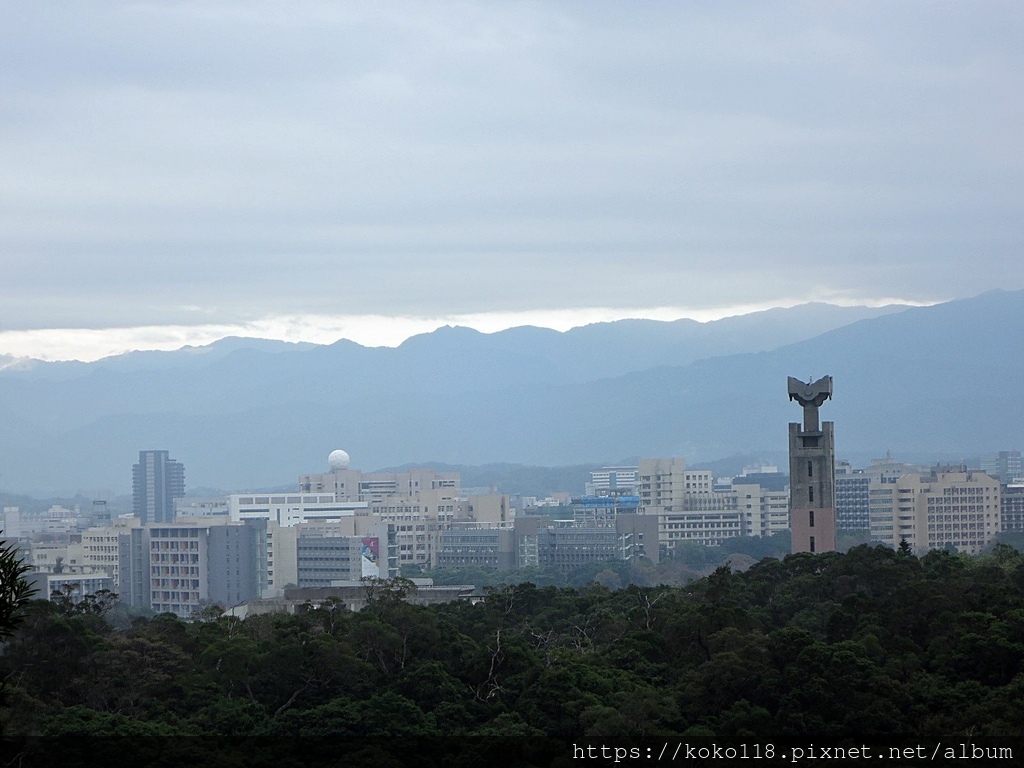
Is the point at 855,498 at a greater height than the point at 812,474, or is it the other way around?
the point at 812,474

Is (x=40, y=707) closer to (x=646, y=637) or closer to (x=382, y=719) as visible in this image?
(x=382, y=719)

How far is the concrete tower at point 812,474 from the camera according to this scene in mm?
51875

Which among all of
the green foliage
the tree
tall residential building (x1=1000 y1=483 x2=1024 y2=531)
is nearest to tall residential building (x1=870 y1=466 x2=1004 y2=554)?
tall residential building (x1=1000 y1=483 x2=1024 y2=531)

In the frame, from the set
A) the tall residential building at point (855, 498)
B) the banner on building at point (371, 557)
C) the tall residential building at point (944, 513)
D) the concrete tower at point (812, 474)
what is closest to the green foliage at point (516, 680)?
the concrete tower at point (812, 474)

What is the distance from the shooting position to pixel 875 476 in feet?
497

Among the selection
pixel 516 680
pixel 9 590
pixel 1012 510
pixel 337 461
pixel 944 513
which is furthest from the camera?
pixel 337 461

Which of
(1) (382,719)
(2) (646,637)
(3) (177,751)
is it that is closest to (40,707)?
(3) (177,751)

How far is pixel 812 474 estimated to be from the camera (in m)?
51.9

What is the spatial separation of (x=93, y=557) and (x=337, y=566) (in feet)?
70.3

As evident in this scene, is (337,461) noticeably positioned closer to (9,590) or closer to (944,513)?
(944,513)

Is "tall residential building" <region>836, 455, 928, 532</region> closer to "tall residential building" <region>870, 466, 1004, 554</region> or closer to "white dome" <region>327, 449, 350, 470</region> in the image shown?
"tall residential building" <region>870, 466, 1004, 554</region>

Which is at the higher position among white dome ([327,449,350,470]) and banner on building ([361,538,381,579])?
white dome ([327,449,350,470])

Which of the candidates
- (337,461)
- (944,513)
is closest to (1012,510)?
(944,513)

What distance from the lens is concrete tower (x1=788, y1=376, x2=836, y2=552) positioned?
51875 millimetres
